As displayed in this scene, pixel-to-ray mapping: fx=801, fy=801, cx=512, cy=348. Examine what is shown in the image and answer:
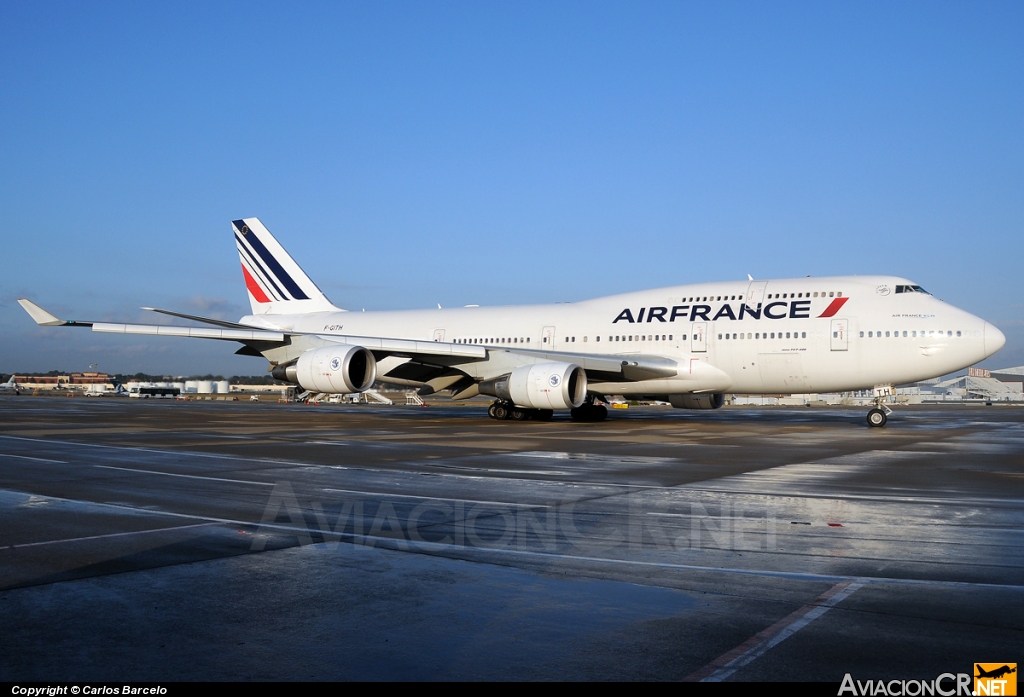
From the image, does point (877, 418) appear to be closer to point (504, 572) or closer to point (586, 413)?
point (586, 413)

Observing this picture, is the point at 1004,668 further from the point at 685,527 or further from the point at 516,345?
the point at 516,345

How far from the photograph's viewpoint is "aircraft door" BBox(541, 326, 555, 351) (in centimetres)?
2770

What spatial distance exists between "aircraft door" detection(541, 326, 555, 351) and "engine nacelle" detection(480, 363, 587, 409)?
123 inches

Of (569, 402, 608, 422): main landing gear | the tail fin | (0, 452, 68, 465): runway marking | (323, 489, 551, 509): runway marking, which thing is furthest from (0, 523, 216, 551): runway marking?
the tail fin

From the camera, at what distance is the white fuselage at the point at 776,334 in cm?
2200

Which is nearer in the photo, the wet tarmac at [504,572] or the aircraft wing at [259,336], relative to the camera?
the wet tarmac at [504,572]

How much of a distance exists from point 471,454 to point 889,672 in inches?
435

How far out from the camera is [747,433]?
66.8 ft

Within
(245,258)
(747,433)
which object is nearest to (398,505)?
(747,433)

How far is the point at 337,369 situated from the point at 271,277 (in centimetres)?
1157

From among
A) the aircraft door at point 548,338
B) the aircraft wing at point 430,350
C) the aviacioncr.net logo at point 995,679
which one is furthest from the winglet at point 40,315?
the aviacioncr.net logo at point 995,679

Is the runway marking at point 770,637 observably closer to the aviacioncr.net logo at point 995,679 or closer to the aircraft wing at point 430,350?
the aviacioncr.net logo at point 995,679

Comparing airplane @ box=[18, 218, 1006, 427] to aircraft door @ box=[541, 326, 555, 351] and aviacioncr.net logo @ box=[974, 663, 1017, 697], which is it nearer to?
aircraft door @ box=[541, 326, 555, 351]

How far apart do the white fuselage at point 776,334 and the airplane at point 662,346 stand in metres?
0.03
